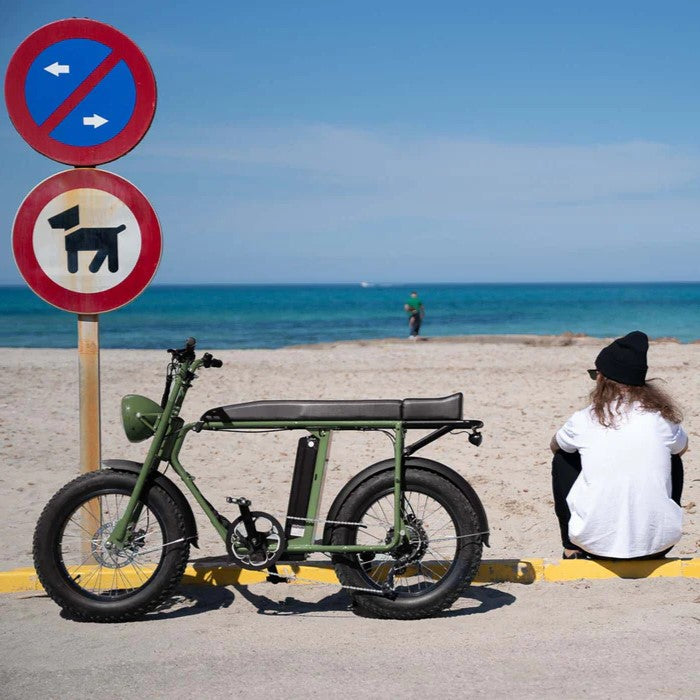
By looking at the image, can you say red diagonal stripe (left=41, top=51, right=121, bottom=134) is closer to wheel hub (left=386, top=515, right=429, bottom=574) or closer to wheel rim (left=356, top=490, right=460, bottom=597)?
wheel rim (left=356, top=490, right=460, bottom=597)

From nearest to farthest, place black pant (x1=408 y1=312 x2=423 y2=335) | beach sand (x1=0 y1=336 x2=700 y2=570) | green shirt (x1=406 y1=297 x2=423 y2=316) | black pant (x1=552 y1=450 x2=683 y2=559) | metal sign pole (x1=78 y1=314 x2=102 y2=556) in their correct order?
black pant (x1=552 y1=450 x2=683 y2=559) → metal sign pole (x1=78 y1=314 x2=102 y2=556) → beach sand (x1=0 y1=336 x2=700 y2=570) → green shirt (x1=406 y1=297 x2=423 y2=316) → black pant (x1=408 y1=312 x2=423 y2=335)

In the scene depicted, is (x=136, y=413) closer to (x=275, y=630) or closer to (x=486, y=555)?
(x=275, y=630)

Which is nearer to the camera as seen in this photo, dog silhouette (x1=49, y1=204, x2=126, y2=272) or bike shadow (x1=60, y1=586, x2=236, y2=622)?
bike shadow (x1=60, y1=586, x2=236, y2=622)

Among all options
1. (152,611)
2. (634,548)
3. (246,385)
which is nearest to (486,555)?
(634,548)

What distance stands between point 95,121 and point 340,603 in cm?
272

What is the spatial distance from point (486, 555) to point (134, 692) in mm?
2631

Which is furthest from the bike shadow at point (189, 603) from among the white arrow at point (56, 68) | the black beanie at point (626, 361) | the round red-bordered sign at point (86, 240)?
the white arrow at point (56, 68)

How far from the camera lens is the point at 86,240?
16.2ft

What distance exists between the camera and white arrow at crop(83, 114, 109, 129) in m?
4.86

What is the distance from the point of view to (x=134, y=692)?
3.66 meters

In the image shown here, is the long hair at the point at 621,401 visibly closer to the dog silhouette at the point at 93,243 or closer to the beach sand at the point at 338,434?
the beach sand at the point at 338,434

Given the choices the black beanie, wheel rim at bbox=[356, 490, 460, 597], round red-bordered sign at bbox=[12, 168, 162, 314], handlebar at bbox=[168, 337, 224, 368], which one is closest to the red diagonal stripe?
round red-bordered sign at bbox=[12, 168, 162, 314]

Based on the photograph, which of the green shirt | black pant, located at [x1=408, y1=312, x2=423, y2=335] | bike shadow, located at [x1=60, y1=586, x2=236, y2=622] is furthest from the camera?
black pant, located at [x1=408, y1=312, x2=423, y2=335]

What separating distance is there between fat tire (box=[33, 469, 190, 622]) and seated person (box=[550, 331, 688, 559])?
6.45ft
